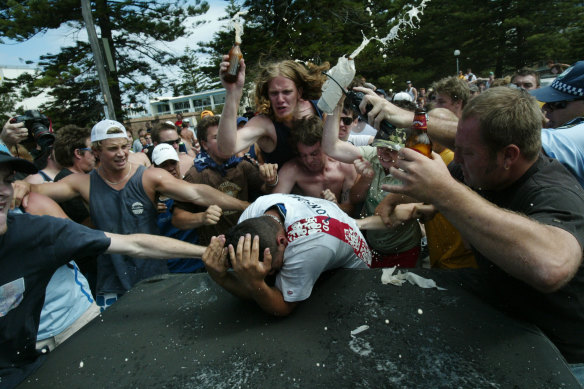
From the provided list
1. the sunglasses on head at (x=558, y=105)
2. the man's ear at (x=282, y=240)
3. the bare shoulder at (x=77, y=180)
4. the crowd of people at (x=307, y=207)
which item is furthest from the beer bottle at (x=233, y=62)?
the sunglasses on head at (x=558, y=105)

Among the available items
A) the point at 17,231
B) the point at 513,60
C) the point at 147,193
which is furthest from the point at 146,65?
the point at 513,60

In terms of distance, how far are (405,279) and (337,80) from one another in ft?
4.15

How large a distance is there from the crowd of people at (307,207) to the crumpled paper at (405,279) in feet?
0.74

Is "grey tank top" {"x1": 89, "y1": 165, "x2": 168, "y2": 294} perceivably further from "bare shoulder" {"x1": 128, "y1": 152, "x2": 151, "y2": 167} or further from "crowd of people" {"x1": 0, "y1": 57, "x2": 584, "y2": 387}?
"bare shoulder" {"x1": 128, "y1": 152, "x2": 151, "y2": 167}

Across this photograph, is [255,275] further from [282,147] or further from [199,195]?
[282,147]

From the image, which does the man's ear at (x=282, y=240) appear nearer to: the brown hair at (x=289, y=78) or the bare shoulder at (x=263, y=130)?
the bare shoulder at (x=263, y=130)

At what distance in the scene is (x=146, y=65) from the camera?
48.0ft

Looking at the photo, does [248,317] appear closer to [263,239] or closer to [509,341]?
[263,239]

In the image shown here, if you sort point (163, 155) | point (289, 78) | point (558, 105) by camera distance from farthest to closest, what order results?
point (163, 155) → point (289, 78) → point (558, 105)

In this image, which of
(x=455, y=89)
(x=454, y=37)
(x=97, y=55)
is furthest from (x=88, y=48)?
(x=454, y=37)

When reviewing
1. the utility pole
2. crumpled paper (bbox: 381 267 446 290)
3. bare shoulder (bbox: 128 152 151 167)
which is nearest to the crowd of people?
crumpled paper (bbox: 381 267 446 290)

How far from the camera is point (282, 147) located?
3.03m

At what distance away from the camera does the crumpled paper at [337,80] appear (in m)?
2.17

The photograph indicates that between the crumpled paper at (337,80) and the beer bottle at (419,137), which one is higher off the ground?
the crumpled paper at (337,80)
